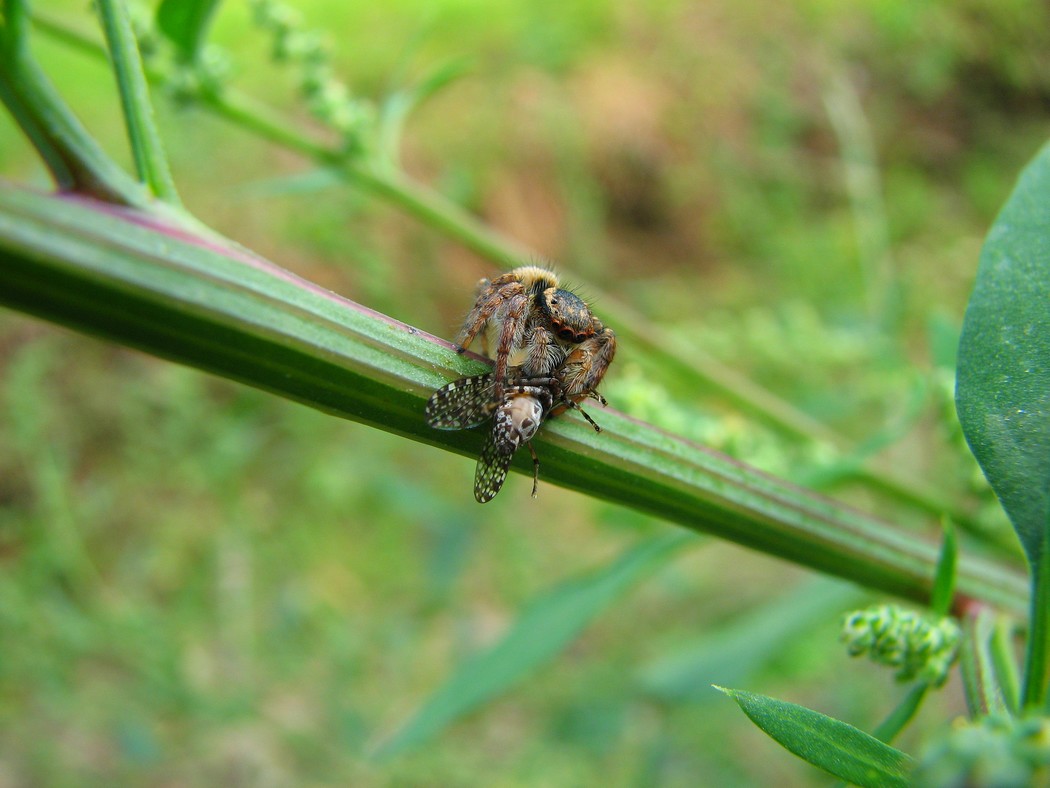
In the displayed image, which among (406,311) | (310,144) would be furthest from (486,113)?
(310,144)

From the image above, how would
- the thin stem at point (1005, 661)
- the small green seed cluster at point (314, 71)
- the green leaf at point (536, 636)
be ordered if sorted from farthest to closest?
the small green seed cluster at point (314, 71) < the green leaf at point (536, 636) < the thin stem at point (1005, 661)

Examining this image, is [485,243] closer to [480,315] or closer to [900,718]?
[480,315]

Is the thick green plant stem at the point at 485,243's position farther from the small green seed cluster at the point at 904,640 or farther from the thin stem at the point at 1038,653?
the thin stem at the point at 1038,653

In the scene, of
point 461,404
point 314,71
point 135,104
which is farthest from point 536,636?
point 314,71

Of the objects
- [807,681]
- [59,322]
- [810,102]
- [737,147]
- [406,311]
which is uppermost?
[810,102]

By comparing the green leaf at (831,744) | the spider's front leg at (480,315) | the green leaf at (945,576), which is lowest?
the green leaf at (831,744)

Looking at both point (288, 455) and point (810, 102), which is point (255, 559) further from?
point (810, 102)

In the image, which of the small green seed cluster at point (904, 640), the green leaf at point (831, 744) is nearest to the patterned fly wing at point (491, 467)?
the green leaf at point (831, 744)
